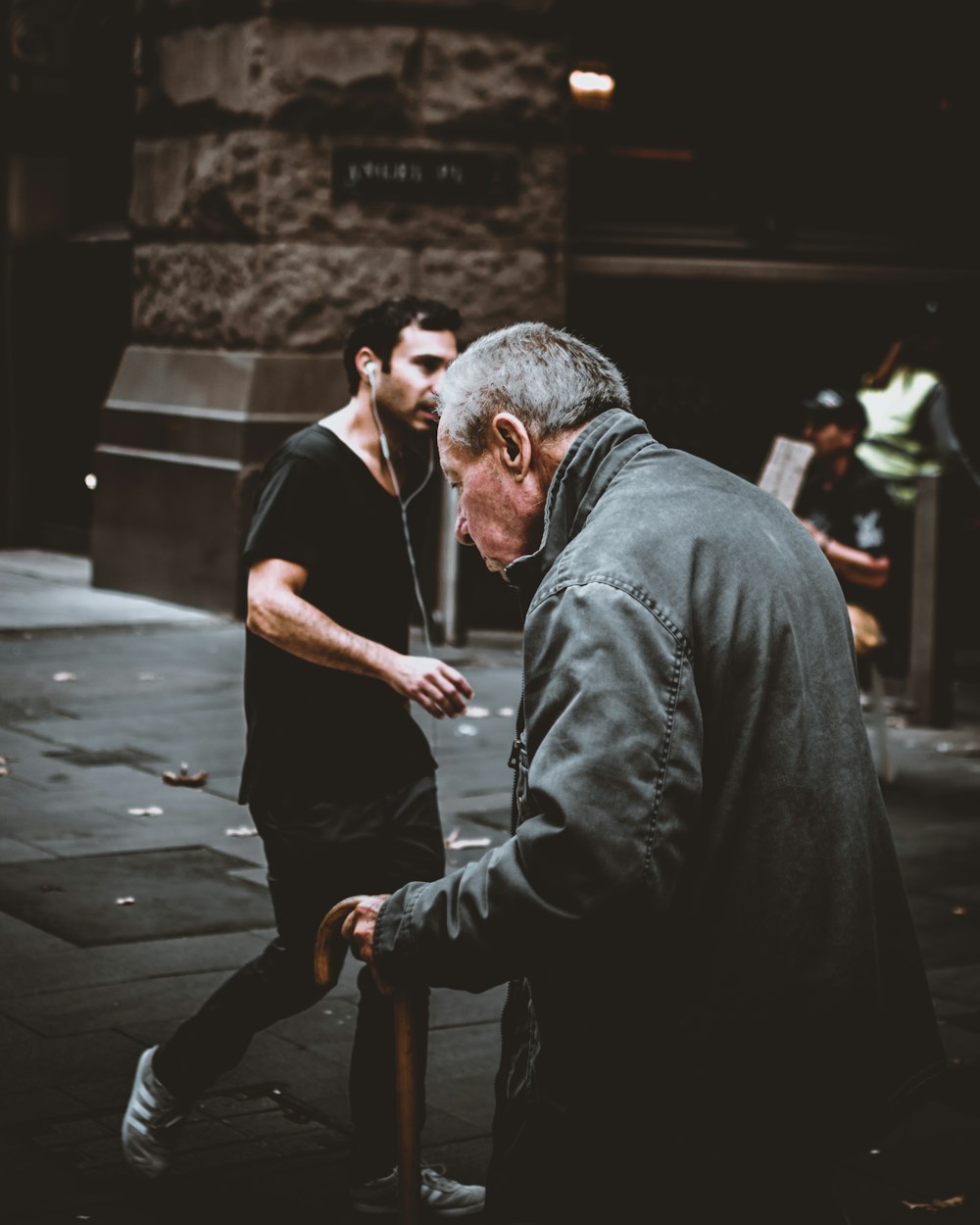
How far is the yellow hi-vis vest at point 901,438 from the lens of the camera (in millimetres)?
11188

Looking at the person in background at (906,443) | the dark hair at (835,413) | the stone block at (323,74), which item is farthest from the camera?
the stone block at (323,74)

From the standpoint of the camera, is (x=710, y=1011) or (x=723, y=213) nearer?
(x=710, y=1011)

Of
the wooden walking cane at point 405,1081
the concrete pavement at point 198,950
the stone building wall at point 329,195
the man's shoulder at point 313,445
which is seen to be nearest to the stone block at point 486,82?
the stone building wall at point 329,195

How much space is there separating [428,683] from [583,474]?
64.4 inches

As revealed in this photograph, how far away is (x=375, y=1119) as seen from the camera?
4.12 metres

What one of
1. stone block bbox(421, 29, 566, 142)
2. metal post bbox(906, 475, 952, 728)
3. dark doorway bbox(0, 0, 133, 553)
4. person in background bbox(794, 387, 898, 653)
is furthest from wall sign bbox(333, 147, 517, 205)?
person in background bbox(794, 387, 898, 653)

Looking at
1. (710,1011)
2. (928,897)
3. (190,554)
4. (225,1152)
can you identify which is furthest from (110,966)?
(190,554)

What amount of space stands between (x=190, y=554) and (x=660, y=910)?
10.1 m

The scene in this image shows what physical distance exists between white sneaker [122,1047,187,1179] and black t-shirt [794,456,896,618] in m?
5.02

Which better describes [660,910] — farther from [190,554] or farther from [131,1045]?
[190,554]

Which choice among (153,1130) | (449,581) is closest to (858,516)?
(449,581)

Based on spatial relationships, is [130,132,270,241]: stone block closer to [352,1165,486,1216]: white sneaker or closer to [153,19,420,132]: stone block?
[153,19,420,132]: stone block

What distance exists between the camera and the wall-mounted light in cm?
1216

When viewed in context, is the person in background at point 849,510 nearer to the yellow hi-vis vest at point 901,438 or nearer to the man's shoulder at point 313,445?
the yellow hi-vis vest at point 901,438
